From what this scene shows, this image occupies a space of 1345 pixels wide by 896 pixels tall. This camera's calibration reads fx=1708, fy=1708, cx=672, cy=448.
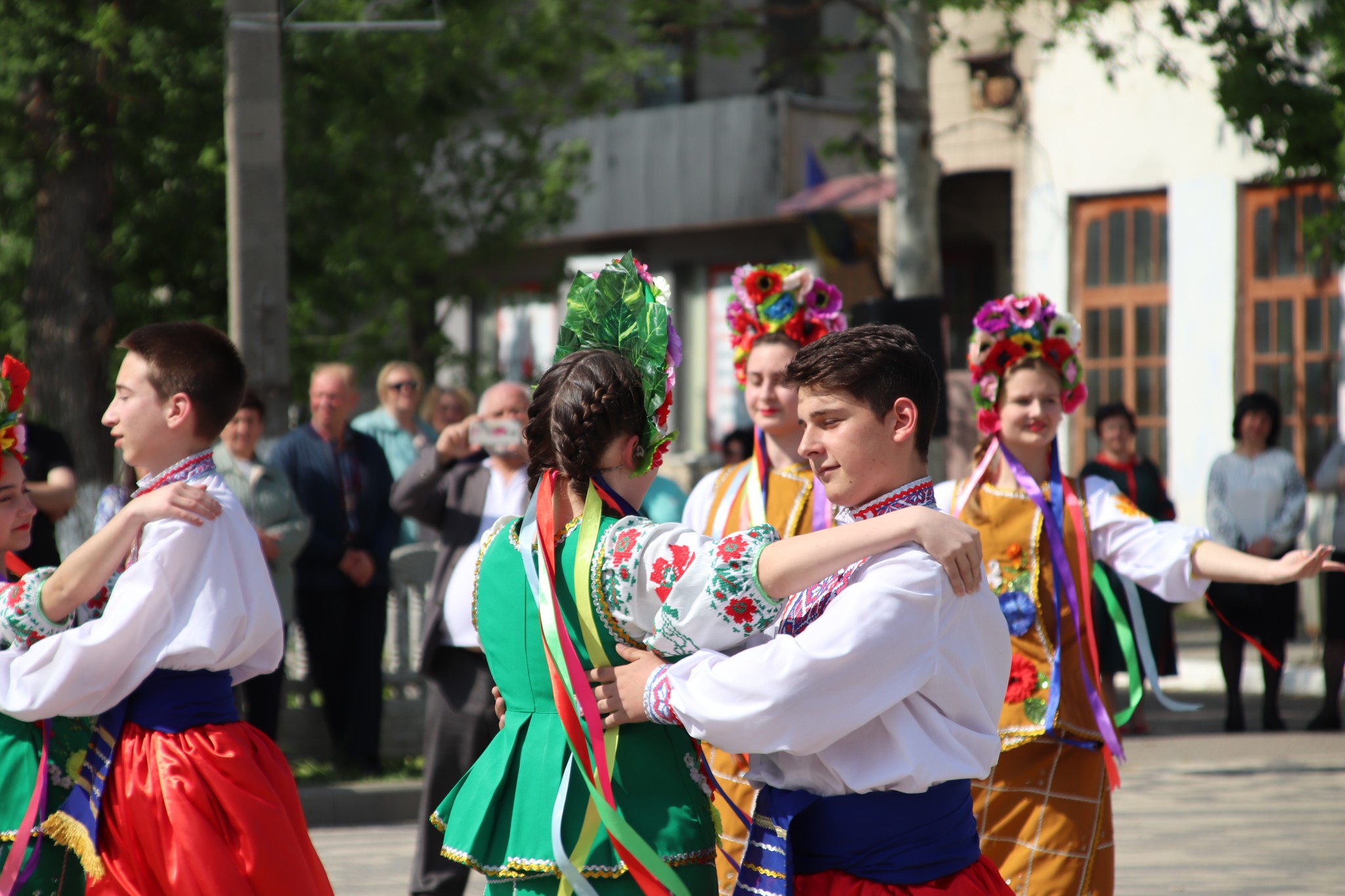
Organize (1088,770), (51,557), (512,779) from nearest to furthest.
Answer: (512,779), (1088,770), (51,557)

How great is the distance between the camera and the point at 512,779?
3.20m

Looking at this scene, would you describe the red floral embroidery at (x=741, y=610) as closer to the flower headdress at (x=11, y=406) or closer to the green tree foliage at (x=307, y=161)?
the flower headdress at (x=11, y=406)

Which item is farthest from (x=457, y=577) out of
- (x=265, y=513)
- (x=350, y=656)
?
(x=350, y=656)

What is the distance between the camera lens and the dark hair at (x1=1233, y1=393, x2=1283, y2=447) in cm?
1019

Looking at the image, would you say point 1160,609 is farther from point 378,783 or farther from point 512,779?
point 512,779

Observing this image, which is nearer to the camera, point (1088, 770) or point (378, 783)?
point (1088, 770)

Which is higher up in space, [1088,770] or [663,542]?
[663,542]

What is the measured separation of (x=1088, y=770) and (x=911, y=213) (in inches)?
303

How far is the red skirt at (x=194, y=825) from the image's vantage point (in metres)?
3.60

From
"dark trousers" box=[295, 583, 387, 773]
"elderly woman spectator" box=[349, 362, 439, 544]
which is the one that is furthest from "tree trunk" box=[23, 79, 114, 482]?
"dark trousers" box=[295, 583, 387, 773]

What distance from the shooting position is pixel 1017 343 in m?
4.78

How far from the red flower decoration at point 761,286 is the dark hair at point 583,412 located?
2238 millimetres

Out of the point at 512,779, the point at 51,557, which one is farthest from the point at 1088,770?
the point at 51,557

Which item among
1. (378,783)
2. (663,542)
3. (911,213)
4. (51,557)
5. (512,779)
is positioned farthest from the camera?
(911,213)
